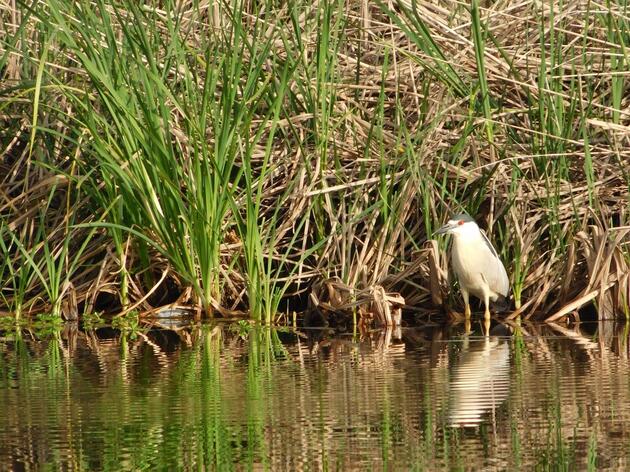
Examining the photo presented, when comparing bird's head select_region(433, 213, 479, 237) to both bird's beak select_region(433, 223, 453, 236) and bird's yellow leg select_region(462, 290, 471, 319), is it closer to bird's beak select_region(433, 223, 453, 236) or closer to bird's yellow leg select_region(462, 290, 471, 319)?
bird's beak select_region(433, 223, 453, 236)

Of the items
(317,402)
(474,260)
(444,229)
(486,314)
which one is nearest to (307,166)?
(444,229)

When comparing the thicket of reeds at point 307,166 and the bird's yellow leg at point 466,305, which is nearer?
the thicket of reeds at point 307,166

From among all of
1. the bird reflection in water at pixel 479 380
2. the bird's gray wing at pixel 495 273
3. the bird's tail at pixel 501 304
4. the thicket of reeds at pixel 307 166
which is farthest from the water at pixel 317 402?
the bird's tail at pixel 501 304

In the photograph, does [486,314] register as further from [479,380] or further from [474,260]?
[479,380]

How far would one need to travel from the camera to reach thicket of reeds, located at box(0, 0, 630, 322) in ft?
23.8

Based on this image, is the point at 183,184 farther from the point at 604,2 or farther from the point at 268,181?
the point at 604,2

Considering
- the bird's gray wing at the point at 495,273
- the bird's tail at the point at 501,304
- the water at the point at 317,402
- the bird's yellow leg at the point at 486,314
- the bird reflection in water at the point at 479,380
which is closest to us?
the water at the point at 317,402

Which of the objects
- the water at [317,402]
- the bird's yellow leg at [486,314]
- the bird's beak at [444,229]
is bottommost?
the water at [317,402]

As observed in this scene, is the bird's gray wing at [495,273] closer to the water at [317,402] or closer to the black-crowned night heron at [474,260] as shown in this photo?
the black-crowned night heron at [474,260]

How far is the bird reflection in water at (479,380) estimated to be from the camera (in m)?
4.54

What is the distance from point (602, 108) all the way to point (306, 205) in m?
1.84

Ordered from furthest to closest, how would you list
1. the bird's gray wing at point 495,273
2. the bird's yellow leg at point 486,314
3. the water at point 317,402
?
the bird's yellow leg at point 486,314 < the bird's gray wing at point 495,273 < the water at point 317,402

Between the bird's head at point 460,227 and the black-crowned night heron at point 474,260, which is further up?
the bird's head at point 460,227

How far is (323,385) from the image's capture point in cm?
525
